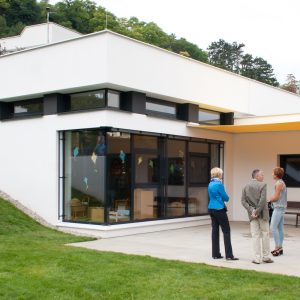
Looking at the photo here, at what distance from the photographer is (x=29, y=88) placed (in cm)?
1362

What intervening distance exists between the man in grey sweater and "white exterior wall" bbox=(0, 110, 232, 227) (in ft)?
14.9

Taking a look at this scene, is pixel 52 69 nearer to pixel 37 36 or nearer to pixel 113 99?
pixel 113 99

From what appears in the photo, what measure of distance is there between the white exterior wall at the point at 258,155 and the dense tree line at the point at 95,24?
139ft

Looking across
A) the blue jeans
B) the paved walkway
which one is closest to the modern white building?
the paved walkway

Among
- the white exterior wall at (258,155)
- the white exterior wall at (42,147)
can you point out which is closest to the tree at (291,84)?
the white exterior wall at (258,155)

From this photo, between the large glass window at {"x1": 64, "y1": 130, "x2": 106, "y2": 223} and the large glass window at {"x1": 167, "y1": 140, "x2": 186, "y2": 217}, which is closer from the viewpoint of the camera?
the large glass window at {"x1": 64, "y1": 130, "x2": 106, "y2": 223}

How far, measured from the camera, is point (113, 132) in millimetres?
12227

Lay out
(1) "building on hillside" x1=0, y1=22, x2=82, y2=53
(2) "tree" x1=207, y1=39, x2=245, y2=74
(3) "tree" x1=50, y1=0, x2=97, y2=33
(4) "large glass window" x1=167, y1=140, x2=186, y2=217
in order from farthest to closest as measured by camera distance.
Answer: (2) "tree" x1=207, y1=39, x2=245, y2=74 → (3) "tree" x1=50, y1=0, x2=97, y2=33 → (1) "building on hillside" x1=0, y1=22, x2=82, y2=53 → (4) "large glass window" x1=167, y1=140, x2=186, y2=217

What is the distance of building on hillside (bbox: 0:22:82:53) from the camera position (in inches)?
1449

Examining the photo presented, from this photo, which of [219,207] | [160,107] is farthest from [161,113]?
[219,207]

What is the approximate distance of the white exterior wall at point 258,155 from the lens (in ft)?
52.9

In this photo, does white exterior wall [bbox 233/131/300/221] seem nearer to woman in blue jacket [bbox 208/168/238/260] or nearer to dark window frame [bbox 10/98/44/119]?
dark window frame [bbox 10/98/44/119]

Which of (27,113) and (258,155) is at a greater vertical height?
(27,113)

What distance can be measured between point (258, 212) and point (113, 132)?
4.96 m
